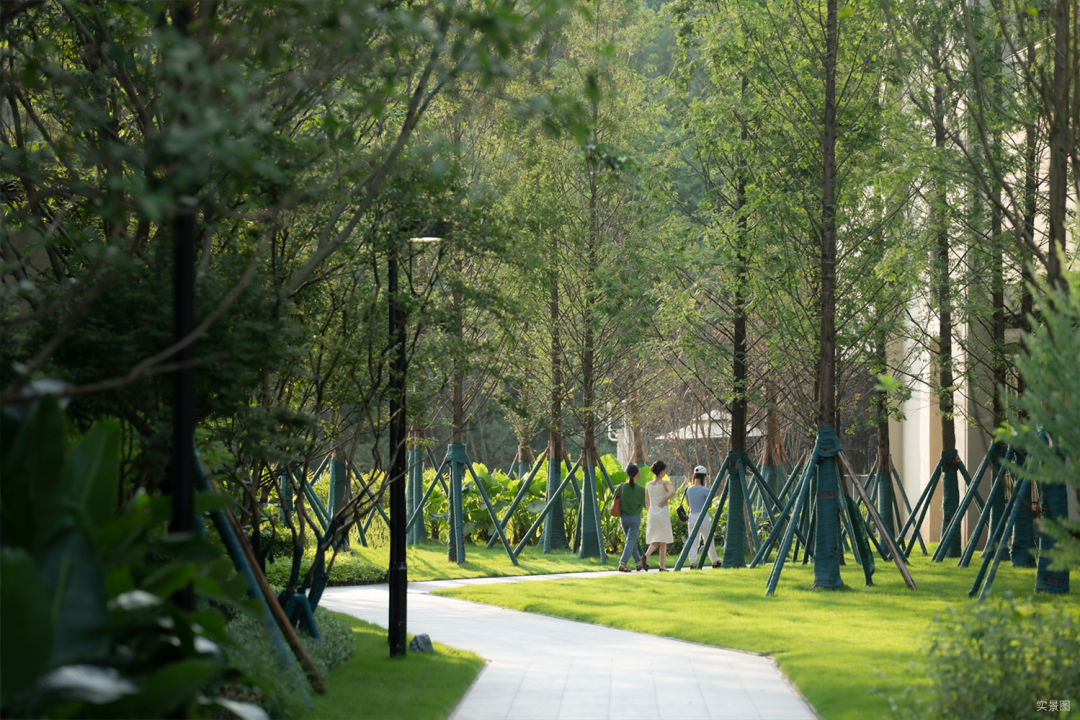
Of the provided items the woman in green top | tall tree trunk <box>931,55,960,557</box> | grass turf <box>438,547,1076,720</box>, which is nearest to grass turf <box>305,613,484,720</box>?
grass turf <box>438,547,1076,720</box>

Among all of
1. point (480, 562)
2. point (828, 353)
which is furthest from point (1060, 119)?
point (480, 562)

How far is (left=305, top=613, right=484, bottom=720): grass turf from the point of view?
7.37 m

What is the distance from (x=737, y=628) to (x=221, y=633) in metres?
7.33

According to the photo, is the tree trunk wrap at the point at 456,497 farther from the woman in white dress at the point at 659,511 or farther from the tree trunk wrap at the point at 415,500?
the woman in white dress at the point at 659,511

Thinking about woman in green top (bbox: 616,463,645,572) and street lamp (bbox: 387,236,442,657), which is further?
woman in green top (bbox: 616,463,645,572)

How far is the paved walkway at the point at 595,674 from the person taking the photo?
7.55m

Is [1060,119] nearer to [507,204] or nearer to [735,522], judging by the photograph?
[735,522]

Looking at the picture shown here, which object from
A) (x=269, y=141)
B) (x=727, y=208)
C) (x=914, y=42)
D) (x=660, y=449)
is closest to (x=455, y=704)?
(x=269, y=141)

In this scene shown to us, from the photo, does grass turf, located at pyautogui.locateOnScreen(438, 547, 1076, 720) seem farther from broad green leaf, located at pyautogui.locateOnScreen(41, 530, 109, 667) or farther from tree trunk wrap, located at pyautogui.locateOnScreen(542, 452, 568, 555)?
broad green leaf, located at pyautogui.locateOnScreen(41, 530, 109, 667)

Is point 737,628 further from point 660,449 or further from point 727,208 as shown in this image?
point 660,449

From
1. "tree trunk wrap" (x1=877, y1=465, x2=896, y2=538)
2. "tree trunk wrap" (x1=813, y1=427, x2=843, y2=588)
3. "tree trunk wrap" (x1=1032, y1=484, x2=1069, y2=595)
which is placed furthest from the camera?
"tree trunk wrap" (x1=877, y1=465, x2=896, y2=538)

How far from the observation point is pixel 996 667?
19.1 ft

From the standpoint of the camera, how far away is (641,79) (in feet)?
65.0

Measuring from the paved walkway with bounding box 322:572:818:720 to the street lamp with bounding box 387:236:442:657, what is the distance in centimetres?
94
